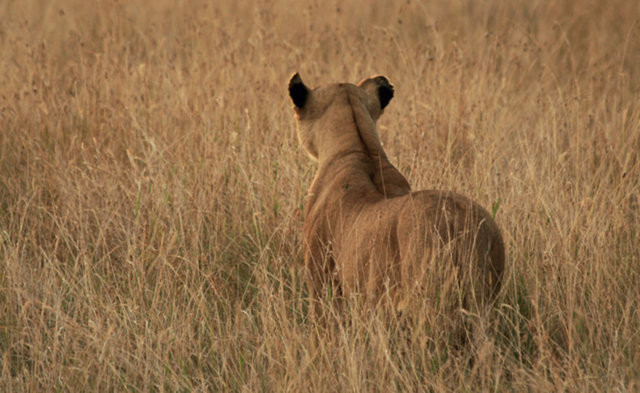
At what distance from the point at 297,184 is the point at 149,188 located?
0.91 m

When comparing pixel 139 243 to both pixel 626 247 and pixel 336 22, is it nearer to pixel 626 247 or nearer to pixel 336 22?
pixel 626 247

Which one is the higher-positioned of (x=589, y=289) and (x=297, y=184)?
(x=297, y=184)

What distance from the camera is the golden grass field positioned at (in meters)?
3.46

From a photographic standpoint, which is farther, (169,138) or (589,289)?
(169,138)

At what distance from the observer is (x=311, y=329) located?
3631 mm

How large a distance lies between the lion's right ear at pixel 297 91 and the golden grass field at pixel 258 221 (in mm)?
600

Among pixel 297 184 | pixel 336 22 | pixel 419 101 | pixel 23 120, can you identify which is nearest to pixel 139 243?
pixel 297 184

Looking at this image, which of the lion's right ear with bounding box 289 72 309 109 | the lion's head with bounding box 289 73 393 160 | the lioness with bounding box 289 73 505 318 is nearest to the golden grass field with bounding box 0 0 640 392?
the lioness with bounding box 289 73 505 318

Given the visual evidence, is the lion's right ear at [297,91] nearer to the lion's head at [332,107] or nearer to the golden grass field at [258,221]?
the lion's head at [332,107]

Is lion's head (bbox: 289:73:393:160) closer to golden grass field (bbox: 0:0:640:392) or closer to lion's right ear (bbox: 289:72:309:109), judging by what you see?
lion's right ear (bbox: 289:72:309:109)

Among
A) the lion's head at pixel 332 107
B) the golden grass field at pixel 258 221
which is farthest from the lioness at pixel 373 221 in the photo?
the golden grass field at pixel 258 221

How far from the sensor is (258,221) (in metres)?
4.96

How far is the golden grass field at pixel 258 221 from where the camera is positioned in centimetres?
346

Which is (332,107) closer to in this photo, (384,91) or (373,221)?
(384,91)
